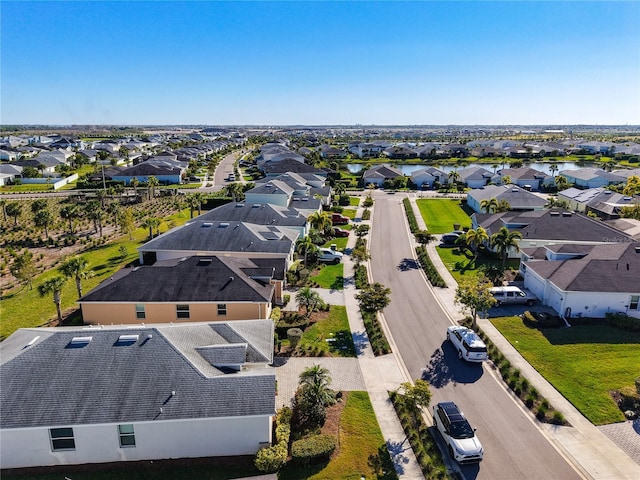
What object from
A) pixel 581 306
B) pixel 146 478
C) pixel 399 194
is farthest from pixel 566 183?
pixel 146 478

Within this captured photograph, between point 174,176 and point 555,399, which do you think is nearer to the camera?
point 555,399

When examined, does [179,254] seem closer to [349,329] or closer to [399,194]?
[349,329]

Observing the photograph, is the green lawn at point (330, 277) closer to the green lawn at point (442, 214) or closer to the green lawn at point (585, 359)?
the green lawn at point (585, 359)

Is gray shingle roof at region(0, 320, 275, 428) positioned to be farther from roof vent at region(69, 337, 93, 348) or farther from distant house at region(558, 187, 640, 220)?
distant house at region(558, 187, 640, 220)

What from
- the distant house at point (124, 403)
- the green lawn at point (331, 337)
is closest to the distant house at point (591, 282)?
the green lawn at point (331, 337)

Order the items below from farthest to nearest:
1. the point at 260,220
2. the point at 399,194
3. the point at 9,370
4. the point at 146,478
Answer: the point at 399,194
the point at 260,220
the point at 9,370
the point at 146,478

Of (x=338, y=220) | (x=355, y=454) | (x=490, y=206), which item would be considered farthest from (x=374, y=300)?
(x=490, y=206)

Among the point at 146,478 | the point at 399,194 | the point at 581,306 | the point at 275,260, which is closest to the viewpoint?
the point at 146,478
